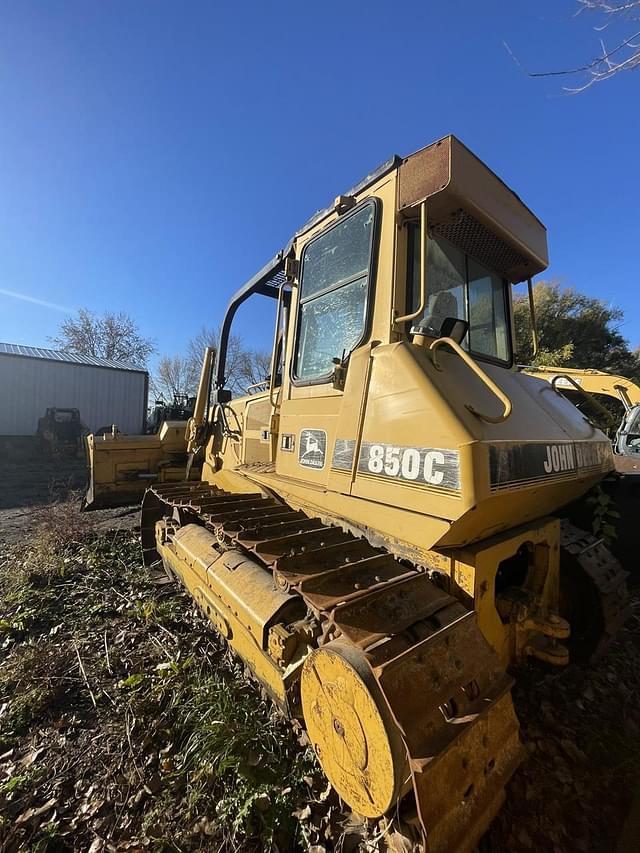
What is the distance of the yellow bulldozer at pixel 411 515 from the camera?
1.52 metres

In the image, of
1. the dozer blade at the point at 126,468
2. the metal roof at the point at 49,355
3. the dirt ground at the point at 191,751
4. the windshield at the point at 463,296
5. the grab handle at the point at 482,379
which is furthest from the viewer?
the metal roof at the point at 49,355

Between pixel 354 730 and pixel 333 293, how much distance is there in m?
2.54

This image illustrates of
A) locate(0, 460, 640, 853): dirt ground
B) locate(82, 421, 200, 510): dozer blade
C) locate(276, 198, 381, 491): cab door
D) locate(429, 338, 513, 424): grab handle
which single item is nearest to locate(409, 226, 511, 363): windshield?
locate(429, 338, 513, 424): grab handle

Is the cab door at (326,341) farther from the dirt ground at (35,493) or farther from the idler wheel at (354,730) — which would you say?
the dirt ground at (35,493)

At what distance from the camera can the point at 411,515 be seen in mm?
1979

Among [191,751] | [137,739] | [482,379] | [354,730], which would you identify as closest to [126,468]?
[137,739]

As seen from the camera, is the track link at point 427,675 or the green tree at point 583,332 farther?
the green tree at point 583,332

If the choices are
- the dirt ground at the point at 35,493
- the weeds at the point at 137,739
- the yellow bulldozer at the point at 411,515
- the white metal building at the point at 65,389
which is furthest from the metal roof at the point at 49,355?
the yellow bulldozer at the point at 411,515

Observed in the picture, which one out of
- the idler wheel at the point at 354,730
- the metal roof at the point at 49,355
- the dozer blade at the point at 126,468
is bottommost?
the idler wheel at the point at 354,730

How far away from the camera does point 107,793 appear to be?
2.11 meters

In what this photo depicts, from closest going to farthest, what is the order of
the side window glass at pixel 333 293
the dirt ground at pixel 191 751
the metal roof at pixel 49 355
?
the dirt ground at pixel 191 751
the side window glass at pixel 333 293
the metal roof at pixel 49 355

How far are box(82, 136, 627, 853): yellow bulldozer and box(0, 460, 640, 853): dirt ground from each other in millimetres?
364

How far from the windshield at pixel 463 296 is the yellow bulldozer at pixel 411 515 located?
0.02 metres

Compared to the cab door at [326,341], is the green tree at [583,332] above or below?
above
